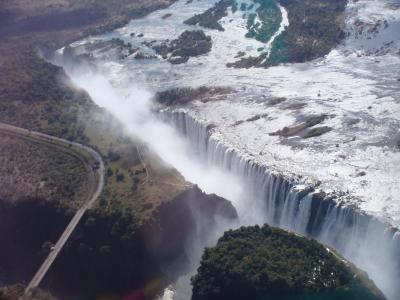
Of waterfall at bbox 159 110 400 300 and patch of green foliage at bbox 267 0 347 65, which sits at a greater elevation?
patch of green foliage at bbox 267 0 347 65

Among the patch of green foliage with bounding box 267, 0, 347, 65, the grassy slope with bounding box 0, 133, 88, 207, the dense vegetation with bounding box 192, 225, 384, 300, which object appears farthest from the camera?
the patch of green foliage with bounding box 267, 0, 347, 65

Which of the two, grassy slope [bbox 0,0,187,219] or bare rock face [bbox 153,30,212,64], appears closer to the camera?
grassy slope [bbox 0,0,187,219]

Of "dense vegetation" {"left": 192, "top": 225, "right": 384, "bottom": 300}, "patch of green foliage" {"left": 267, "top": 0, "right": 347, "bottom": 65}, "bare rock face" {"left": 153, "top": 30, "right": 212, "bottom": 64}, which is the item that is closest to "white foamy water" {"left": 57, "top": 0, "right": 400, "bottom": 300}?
"bare rock face" {"left": 153, "top": 30, "right": 212, "bottom": 64}

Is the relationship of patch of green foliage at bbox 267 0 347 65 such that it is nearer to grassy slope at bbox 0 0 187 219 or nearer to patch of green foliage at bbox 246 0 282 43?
patch of green foliage at bbox 246 0 282 43

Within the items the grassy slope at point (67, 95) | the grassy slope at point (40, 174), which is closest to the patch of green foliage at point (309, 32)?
the grassy slope at point (67, 95)

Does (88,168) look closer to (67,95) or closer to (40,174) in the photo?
(40,174)

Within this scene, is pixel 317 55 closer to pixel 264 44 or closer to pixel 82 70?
pixel 264 44

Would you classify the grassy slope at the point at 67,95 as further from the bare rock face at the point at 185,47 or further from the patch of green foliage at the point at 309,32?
the patch of green foliage at the point at 309,32
